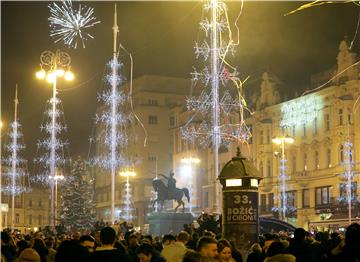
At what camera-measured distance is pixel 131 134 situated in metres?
102

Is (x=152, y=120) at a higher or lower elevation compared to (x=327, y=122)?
higher

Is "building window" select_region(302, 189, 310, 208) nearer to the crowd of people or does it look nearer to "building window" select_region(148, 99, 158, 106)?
"building window" select_region(148, 99, 158, 106)

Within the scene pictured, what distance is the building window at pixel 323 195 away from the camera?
60606 millimetres

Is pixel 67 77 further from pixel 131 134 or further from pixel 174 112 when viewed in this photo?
pixel 131 134

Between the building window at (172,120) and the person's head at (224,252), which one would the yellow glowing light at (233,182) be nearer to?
the person's head at (224,252)

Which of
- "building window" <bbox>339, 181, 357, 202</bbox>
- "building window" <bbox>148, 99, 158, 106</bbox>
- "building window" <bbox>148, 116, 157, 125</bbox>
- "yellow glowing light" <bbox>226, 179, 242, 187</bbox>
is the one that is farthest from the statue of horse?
"building window" <bbox>148, 99, 158, 106</bbox>

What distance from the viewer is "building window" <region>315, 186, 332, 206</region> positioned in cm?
6061

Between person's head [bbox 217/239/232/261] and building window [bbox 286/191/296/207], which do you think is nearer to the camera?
person's head [bbox 217/239/232/261]

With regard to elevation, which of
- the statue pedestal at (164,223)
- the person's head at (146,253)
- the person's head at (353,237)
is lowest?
the statue pedestal at (164,223)

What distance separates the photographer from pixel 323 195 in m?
61.8

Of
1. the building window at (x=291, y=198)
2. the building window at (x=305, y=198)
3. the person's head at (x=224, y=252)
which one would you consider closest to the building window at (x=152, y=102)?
the building window at (x=291, y=198)

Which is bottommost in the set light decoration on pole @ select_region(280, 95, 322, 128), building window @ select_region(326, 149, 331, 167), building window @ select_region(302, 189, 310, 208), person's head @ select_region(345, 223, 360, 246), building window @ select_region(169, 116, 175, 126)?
person's head @ select_region(345, 223, 360, 246)

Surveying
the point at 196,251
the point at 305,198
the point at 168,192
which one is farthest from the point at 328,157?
the point at 196,251

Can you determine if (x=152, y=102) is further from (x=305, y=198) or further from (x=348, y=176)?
(x=348, y=176)
